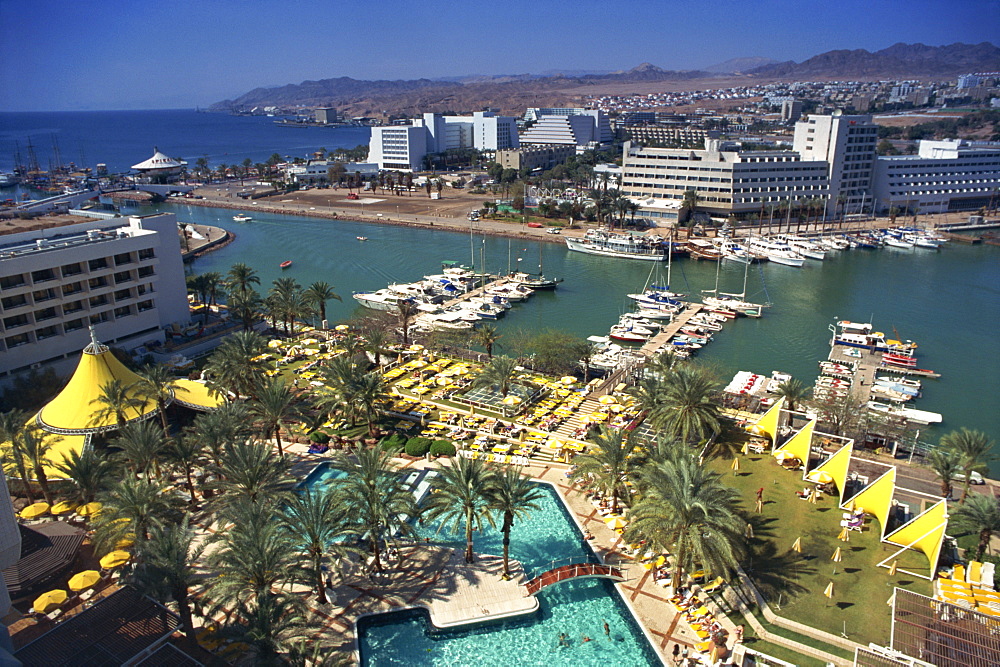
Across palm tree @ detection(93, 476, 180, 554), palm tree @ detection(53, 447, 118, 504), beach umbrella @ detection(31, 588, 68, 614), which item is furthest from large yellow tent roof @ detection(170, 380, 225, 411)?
beach umbrella @ detection(31, 588, 68, 614)

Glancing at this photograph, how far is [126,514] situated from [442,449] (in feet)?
44.2

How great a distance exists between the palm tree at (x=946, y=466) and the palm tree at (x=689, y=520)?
398 inches

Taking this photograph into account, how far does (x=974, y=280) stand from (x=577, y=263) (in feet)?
142

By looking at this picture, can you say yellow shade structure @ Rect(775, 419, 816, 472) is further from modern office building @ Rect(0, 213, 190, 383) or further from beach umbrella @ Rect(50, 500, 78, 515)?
modern office building @ Rect(0, 213, 190, 383)

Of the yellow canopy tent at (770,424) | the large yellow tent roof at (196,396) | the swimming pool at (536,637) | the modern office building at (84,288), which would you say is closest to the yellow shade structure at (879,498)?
the yellow canopy tent at (770,424)

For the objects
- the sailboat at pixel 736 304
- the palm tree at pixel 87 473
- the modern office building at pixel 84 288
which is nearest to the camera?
the palm tree at pixel 87 473

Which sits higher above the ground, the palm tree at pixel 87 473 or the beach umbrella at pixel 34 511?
the palm tree at pixel 87 473

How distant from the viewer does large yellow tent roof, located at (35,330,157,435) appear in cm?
2920

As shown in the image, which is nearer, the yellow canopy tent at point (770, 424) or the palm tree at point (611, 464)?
the palm tree at point (611, 464)

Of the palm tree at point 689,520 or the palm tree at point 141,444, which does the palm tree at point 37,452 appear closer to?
the palm tree at point 141,444

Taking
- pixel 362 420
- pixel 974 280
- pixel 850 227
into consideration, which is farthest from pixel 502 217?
pixel 362 420

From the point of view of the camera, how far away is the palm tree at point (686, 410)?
1123 inches

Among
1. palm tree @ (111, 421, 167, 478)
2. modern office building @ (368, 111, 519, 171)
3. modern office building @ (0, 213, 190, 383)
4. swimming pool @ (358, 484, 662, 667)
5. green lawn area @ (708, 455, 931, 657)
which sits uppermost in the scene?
modern office building @ (368, 111, 519, 171)

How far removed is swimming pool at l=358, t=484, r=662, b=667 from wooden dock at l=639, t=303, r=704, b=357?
87.5 feet
